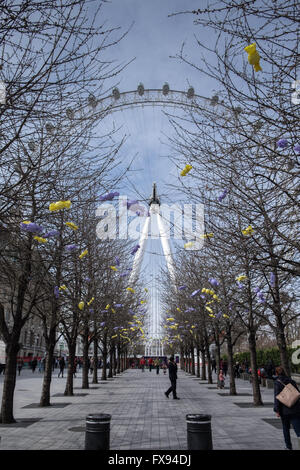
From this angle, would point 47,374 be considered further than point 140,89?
No

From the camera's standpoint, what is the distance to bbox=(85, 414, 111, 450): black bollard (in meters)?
7.36

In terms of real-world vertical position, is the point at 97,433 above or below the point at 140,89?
below

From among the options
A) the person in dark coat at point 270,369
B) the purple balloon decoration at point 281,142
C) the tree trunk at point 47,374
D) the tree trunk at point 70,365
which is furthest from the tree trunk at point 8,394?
the person in dark coat at point 270,369

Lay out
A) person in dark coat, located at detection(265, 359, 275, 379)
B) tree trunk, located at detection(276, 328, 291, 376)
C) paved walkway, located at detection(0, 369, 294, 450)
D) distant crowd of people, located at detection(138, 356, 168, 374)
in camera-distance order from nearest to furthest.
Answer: paved walkway, located at detection(0, 369, 294, 450) → tree trunk, located at detection(276, 328, 291, 376) → person in dark coat, located at detection(265, 359, 275, 379) → distant crowd of people, located at detection(138, 356, 168, 374)

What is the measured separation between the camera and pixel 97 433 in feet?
24.1

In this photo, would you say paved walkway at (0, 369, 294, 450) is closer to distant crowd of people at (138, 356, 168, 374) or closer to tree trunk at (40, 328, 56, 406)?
tree trunk at (40, 328, 56, 406)

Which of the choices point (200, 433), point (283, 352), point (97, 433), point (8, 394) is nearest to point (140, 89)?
point (283, 352)

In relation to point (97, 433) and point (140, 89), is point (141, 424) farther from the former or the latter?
point (140, 89)

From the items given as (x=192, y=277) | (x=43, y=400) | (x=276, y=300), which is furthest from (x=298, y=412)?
(x=192, y=277)

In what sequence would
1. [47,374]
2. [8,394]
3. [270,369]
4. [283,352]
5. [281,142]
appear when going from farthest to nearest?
[270,369]
[47,374]
[283,352]
[8,394]
[281,142]

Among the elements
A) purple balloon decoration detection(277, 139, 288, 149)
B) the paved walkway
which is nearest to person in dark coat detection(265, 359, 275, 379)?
the paved walkway
